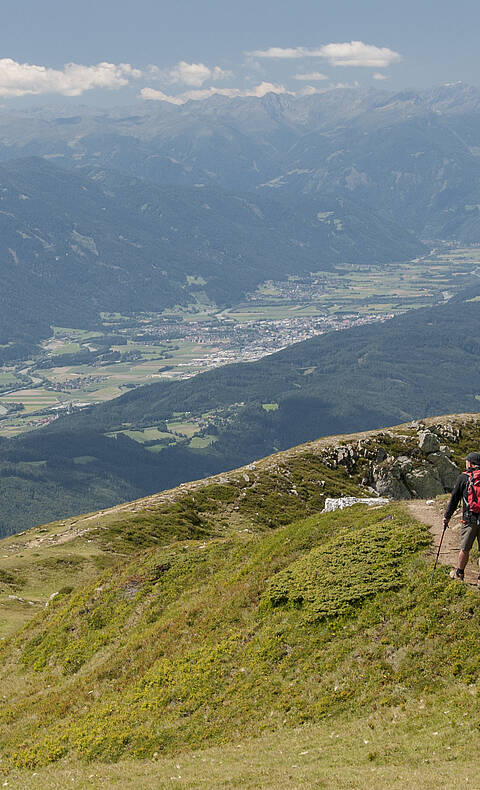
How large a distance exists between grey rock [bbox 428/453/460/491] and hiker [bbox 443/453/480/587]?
2679 inches

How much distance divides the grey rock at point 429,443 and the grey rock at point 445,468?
1070 mm

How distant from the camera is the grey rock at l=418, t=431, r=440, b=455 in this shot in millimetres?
99562

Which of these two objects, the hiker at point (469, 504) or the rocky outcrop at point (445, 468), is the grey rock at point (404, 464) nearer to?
the rocky outcrop at point (445, 468)

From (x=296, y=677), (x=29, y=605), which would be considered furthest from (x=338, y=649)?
(x=29, y=605)

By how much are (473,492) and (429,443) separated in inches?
2882

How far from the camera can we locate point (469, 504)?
2902 centimetres

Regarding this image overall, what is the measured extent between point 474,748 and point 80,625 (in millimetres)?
29200

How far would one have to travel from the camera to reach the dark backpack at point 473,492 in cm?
2881

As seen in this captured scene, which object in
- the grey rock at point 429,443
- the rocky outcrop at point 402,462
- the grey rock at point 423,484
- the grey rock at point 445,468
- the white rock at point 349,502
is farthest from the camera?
the grey rock at point 429,443

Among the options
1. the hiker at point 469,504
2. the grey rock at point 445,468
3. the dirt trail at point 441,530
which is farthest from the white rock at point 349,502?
the grey rock at point 445,468

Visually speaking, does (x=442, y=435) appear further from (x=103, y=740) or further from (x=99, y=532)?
(x=103, y=740)

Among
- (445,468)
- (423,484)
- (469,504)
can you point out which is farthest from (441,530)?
(445,468)

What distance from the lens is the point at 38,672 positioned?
4203cm

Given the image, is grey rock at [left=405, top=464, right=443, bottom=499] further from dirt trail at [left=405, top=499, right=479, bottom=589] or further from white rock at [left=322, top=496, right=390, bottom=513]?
dirt trail at [left=405, top=499, right=479, bottom=589]
